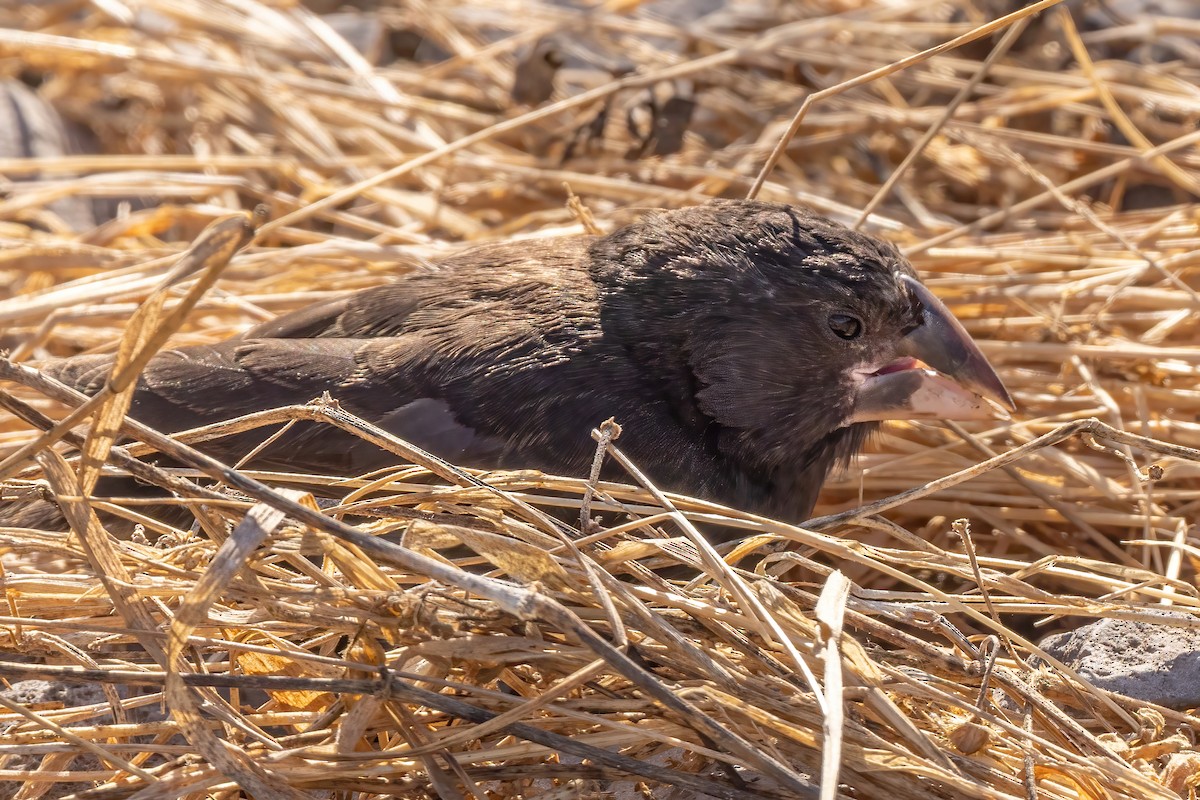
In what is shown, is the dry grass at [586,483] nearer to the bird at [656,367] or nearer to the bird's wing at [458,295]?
the bird at [656,367]

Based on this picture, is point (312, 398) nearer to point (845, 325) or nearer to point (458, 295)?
point (458, 295)

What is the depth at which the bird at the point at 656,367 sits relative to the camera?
2463 millimetres

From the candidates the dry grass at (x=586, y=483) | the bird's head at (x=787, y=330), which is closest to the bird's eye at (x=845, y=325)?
the bird's head at (x=787, y=330)

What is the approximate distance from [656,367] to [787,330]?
27 centimetres

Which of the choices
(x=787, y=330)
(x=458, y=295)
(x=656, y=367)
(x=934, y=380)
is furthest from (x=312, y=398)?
(x=934, y=380)

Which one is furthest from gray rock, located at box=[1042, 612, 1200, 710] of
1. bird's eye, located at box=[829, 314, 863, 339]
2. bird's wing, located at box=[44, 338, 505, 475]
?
bird's wing, located at box=[44, 338, 505, 475]

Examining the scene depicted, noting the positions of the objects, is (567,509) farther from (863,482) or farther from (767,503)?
(863,482)

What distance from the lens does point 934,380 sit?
8.63ft

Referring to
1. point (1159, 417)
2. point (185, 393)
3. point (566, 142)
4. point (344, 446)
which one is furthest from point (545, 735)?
point (566, 142)

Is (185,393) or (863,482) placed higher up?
(185,393)

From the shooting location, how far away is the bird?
8.08 feet

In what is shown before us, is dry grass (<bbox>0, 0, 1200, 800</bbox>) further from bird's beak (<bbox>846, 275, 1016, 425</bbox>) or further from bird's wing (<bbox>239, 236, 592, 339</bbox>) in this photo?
bird's wing (<bbox>239, 236, 592, 339</bbox>)

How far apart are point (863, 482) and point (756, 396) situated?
0.60 metres

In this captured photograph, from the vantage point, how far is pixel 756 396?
8.43ft
